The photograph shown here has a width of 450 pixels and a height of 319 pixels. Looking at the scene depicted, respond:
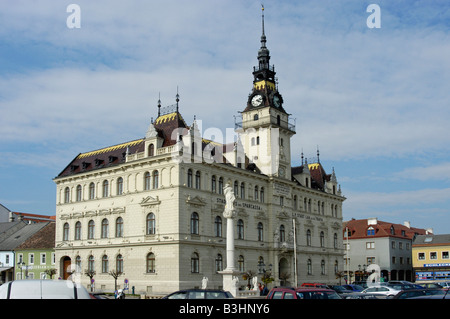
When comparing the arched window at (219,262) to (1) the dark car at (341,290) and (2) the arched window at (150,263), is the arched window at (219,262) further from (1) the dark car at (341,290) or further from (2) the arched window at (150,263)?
(1) the dark car at (341,290)

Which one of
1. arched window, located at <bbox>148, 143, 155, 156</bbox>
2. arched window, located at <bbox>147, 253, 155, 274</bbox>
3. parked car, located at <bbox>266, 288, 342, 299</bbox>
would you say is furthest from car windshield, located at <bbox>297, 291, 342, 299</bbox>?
arched window, located at <bbox>148, 143, 155, 156</bbox>

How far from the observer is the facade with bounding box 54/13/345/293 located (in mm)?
49906

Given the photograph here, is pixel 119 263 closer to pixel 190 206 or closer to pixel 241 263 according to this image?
pixel 190 206

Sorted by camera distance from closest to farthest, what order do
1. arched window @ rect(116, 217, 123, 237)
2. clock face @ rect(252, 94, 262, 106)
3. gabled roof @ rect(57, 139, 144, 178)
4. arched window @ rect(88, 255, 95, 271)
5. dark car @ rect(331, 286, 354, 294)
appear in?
dark car @ rect(331, 286, 354, 294), arched window @ rect(116, 217, 123, 237), arched window @ rect(88, 255, 95, 271), gabled roof @ rect(57, 139, 144, 178), clock face @ rect(252, 94, 262, 106)

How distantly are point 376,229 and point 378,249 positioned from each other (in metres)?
3.48

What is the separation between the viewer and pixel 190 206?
50.3 metres

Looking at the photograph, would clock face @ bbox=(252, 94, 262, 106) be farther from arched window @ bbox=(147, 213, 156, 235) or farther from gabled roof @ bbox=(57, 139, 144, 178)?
arched window @ bbox=(147, 213, 156, 235)

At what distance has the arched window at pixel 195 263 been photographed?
49938 millimetres

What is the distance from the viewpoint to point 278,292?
67.8 ft

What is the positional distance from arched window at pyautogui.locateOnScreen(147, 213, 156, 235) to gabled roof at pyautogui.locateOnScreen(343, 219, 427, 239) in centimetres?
4793

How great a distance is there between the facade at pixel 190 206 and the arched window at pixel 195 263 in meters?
0.10
